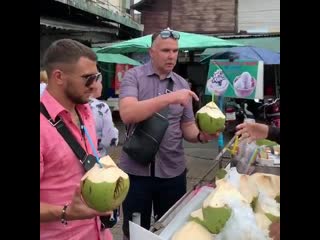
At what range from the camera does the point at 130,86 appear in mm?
2998

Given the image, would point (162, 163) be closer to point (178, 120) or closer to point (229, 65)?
point (178, 120)

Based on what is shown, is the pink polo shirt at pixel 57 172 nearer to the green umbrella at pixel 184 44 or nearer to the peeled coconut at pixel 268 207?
the peeled coconut at pixel 268 207

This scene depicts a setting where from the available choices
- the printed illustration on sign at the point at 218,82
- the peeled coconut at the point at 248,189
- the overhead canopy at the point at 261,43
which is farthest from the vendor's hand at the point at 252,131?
the overhead canopy at the point at 261,43

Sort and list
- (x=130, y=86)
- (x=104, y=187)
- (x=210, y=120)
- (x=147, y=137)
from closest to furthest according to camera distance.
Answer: (x=104, y=187) < (x=210, y=120) < (x=147, y=137) < (x=130, y=86)

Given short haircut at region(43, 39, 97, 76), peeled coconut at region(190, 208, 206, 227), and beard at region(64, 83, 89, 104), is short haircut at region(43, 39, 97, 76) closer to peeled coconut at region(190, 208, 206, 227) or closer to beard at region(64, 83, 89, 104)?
beard at region(64, 83, 89, 104)

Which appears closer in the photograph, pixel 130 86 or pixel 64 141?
pixel 64 141

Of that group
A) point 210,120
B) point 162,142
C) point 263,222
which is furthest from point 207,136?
point 263,222

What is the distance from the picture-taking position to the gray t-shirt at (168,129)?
118 inches

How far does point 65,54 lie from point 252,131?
124 centimetres

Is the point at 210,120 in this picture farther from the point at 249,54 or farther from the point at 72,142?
the point at 249,54

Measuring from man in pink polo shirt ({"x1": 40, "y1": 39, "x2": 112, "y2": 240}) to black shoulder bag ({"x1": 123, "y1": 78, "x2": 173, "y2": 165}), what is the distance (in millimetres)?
731
